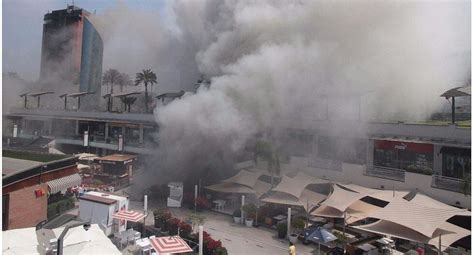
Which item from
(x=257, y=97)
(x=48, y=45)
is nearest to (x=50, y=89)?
(x=48, y=45)

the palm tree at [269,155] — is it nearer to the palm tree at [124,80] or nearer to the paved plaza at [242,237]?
the paved plaza at [242,237]

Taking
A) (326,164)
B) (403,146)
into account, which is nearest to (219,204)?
(326,164)

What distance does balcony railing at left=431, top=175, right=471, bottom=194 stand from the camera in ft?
40.5

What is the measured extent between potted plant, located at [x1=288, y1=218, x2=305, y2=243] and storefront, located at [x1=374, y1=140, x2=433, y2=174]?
6056 millimetres

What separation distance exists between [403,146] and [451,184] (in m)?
3.37

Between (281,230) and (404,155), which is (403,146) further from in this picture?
(281,230)

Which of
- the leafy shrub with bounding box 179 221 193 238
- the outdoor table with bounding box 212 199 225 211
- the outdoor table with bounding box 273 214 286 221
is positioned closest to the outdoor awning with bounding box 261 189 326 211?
the outdoor table with bounding box 273 214 286 221

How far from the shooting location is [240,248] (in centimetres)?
1088

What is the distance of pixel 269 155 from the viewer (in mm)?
16156

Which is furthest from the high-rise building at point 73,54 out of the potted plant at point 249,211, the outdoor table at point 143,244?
the outdoor table at point 143,244

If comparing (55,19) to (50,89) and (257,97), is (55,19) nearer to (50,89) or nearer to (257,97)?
(50,89)

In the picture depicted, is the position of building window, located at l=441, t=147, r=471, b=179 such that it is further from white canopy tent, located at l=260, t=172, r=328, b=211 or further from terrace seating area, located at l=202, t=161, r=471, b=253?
white canopy tent, located at l=260, t=172, r=328, b=211

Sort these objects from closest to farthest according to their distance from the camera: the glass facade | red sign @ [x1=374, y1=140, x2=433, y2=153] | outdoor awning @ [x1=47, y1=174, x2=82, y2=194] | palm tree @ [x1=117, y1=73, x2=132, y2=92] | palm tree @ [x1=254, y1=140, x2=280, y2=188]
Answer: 1. outdoor awning @ [x1=47, y1=174, x2=82, y2=194]
2. red sign @ [x1=374, y1=140, x2=433, y2=153]
3. palm tree @ [x1=254, y1=140, x2=280, y2=188]
4. the glass facade
5. palm tree @ [x1=117, y1=73, x2=132, y2=92]

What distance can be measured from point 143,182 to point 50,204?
5310 mm
